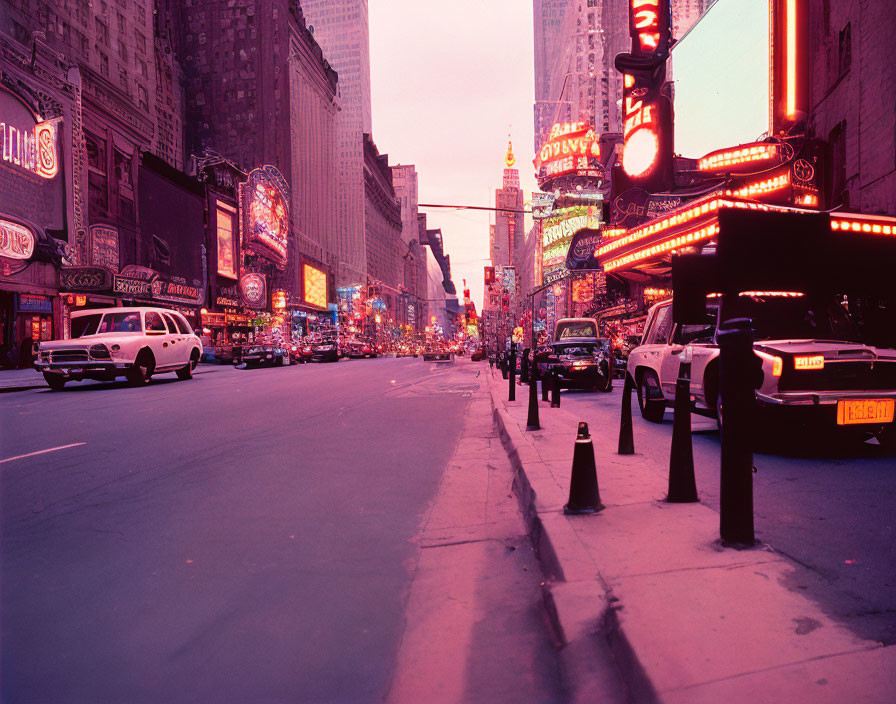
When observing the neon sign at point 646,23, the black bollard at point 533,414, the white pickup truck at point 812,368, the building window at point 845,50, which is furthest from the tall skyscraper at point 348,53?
the white pickup truck at point 812,368

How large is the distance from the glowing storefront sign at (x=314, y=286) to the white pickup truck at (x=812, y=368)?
279ft

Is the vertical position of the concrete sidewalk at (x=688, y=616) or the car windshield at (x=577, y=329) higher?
the car windshield at (x=577, y=329)

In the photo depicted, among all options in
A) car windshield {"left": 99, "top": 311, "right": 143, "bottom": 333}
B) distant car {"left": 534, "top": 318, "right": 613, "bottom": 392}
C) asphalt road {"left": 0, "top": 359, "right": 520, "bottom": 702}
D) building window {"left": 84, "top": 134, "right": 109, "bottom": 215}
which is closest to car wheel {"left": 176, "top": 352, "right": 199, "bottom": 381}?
car windshield {"left": 99, "top": 311, "right": 143, "bottom": 333}

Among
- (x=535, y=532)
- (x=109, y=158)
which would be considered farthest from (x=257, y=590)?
(x=109, y=158)

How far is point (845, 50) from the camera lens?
42.5 ft

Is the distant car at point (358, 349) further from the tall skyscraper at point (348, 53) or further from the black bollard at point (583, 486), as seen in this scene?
the tall skyscraper at point (348, 53)

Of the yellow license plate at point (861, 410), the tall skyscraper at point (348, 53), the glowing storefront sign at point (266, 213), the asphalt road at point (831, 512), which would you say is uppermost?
the tall skyscraper at point (348, 53)

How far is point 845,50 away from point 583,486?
47.4 feet

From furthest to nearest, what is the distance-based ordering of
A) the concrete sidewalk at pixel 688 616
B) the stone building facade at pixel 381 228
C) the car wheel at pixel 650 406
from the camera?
the stone building facade at pixel 381 228 → the car wheel at pixel 650 406 → the concrete sidewalk at pixel 688 616

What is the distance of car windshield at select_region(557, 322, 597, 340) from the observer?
68.3 ft

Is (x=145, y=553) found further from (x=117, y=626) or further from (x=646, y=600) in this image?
(x=646, y=600)

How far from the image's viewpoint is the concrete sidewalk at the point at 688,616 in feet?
6.04

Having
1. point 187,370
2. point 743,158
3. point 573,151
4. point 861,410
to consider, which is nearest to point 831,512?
point 861,410

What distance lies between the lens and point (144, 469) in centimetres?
556
